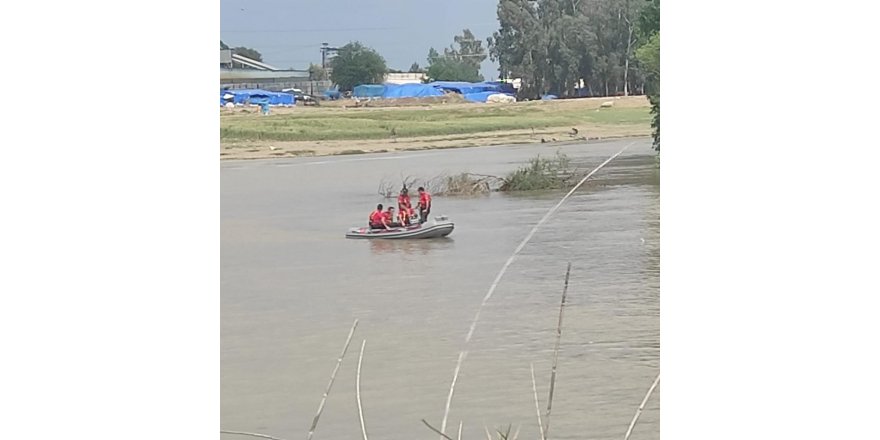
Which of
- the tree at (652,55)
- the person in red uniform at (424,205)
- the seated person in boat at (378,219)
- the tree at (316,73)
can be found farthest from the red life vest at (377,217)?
the tree at (652,55)

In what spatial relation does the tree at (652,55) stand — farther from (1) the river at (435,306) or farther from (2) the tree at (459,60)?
(2) the tree at (459,60)

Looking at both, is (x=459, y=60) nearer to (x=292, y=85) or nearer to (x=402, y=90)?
(x=402, y=90)

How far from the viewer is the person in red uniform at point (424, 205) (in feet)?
14.9

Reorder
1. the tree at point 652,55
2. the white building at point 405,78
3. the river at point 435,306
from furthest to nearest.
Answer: the white building at point 405,78 → the tree at point 652,55 → the river at point 435,306

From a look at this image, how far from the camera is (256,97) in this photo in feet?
14.8

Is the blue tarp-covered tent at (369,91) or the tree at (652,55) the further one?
the blue tarp-covered tent at (369,91)

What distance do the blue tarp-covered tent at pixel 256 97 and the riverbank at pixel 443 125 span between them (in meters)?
0.04

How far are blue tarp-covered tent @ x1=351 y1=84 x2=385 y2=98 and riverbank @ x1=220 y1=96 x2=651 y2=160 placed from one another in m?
0.05

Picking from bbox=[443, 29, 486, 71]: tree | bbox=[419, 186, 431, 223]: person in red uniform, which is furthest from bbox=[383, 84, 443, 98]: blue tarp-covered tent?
bbox=[419, 186, 431, 223]: person in red uniform

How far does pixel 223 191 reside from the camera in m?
4.43

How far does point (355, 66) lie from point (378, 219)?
0.61m

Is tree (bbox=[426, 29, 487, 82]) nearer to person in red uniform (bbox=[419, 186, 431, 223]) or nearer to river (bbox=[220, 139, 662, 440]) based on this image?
river (bbox=[220, 139, 662, 440])
